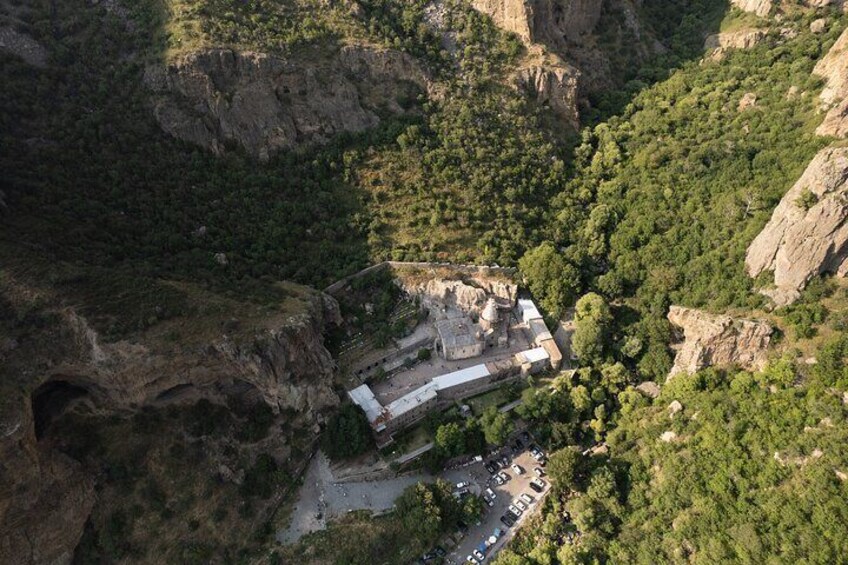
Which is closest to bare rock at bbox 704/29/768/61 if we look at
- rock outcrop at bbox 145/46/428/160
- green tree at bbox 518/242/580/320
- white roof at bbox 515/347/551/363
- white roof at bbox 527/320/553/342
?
green tree at bbox 518/242/580/320

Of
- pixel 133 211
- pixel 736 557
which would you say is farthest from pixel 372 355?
pixel 736 557

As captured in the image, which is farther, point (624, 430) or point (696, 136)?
point (696, 136)

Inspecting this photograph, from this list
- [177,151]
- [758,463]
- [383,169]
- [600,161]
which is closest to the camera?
[758,463]

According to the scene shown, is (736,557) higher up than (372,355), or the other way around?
(372,355)

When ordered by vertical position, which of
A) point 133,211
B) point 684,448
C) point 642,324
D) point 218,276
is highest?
point 133,211

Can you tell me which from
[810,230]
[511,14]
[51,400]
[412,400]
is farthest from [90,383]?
[511,14]

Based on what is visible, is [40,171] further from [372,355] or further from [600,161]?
[600,161]

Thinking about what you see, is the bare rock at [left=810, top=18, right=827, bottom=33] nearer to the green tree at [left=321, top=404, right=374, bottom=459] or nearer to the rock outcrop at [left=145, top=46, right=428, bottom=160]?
the rock outcrop at [left=145, top=46, right=428, bottom=160]
